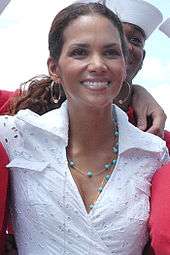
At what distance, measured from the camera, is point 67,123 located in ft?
7.16

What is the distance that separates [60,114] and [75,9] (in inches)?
14.3

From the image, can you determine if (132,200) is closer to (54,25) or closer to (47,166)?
(47,166)

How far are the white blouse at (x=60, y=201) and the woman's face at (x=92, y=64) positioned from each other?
6.9 inches

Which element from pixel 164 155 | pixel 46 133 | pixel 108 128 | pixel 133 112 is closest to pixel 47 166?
pixel 46 133

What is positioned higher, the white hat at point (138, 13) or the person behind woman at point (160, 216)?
the white hat at point (138, 13)

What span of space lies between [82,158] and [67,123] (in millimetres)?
130

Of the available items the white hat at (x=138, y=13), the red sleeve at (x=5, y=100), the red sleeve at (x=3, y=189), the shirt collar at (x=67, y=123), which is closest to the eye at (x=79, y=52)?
the shirt collar at (x=67, y=123)

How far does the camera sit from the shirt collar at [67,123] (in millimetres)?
2141

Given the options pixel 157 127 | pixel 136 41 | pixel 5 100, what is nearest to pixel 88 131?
pixel 157 127

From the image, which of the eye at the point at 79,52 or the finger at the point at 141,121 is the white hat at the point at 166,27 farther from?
the eye at the point at 79,52

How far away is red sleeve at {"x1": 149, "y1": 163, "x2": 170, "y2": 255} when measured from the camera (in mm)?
1946

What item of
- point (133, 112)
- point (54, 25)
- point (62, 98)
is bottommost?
point (133, 112)

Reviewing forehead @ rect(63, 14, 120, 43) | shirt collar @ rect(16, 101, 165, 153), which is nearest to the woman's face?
forehead @ rect(63, 14, 120, 43)

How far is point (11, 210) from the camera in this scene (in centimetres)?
210
